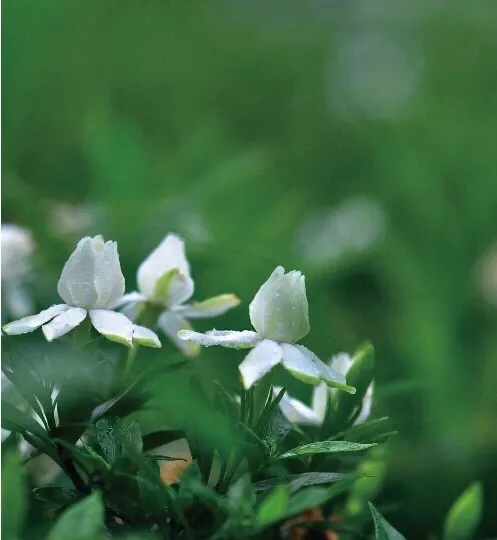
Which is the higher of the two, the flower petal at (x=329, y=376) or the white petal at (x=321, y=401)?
the flower petal at (x=329, y=376)

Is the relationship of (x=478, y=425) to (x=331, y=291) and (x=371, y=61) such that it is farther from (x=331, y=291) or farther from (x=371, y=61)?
(x=371, y=61)

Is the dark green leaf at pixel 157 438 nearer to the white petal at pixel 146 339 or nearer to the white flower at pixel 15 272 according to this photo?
the white petal at pixel 146 339

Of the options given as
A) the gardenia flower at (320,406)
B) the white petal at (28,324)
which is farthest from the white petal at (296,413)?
the white petal at (28,324)

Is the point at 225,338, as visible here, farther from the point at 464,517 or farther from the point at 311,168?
the point at 311,168

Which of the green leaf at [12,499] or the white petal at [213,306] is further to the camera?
the white petal at [213,306]

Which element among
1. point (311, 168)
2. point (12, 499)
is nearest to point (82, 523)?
point (12, 499)

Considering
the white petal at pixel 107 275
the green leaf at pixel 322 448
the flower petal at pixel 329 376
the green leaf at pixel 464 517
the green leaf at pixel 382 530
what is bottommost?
the green leaf at pixel 464 517
